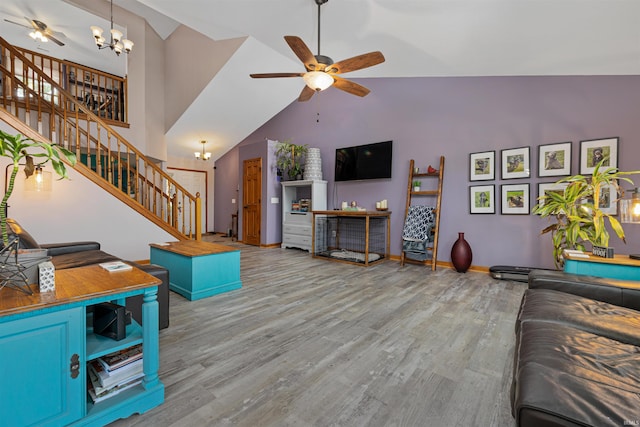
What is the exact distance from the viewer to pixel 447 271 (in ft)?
14.8

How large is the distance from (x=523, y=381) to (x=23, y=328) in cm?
187

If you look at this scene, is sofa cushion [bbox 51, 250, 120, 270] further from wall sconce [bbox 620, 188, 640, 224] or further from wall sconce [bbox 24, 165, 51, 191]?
wall sconce [bbox 620, 188, 640, 224]

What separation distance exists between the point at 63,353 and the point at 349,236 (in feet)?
16.9

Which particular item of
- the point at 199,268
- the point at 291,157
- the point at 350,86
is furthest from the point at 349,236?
the point at 199,268

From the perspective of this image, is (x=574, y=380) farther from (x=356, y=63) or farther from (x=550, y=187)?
(x=550, y=187)

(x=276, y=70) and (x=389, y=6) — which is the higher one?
(x=276, y=70)

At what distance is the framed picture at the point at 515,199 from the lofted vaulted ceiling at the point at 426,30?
5.24 ft

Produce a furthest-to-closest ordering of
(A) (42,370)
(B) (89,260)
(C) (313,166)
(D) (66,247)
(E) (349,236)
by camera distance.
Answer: (C) (313,166), (E) (349,236), (D) (66,247), (B) (89,260), (A) (42,370)

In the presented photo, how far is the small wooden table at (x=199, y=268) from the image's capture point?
3033 mm

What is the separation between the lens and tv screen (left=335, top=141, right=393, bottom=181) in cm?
535

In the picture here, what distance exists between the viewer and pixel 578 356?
113 centimetres

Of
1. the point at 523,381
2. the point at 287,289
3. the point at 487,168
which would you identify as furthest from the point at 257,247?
the point at 523,381

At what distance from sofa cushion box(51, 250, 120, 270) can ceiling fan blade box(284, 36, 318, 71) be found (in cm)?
261

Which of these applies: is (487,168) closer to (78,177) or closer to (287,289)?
(287,289)
